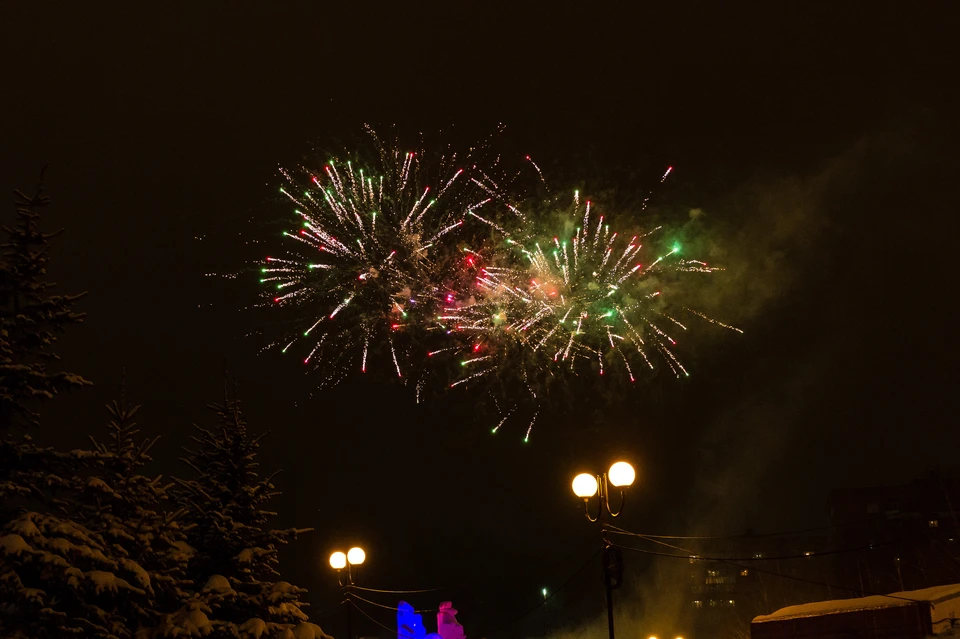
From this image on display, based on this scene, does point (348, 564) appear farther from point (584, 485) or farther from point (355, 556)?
point (584, 485)

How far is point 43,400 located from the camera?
12367 millimetres

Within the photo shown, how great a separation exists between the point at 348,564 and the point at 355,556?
672 mm

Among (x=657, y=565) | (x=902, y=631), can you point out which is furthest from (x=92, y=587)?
(x=657, y=565)

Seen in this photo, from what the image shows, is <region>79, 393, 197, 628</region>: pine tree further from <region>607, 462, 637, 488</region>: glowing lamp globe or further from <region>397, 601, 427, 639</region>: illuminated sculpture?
<region>397, 601, 427, 639</region>: illuminated sculpture

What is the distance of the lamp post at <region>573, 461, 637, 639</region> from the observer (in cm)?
1499

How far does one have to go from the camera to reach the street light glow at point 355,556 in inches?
868

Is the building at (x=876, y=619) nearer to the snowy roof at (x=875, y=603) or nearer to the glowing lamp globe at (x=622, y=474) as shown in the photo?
the snowy roof at (x=875, y=603)

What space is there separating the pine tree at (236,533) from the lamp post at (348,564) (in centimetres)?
375

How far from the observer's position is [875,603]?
2517 centimetres

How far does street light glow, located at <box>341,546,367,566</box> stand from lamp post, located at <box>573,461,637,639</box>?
771 cm

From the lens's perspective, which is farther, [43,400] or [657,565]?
[657,565]

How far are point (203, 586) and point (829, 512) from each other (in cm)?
7652

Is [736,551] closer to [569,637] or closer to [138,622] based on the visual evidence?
[569,637]

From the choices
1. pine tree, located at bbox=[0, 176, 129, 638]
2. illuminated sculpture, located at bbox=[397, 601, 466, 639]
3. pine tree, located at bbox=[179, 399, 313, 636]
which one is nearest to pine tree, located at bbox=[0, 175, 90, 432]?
pine tree, located at bbox=[0, 176, 129, 638]
